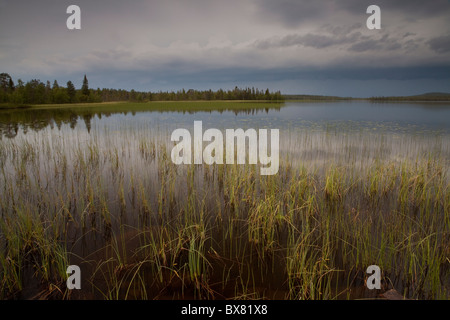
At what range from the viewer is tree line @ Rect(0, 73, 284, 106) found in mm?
58891

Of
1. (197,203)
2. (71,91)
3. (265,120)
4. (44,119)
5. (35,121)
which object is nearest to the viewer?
(197,203)

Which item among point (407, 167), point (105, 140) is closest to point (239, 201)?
point (407, 167)

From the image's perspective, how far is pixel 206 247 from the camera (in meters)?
4.58

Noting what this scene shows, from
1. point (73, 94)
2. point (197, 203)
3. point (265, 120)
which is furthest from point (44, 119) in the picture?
point (73, 94)

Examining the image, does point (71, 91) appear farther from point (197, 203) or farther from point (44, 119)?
point (197, 203)

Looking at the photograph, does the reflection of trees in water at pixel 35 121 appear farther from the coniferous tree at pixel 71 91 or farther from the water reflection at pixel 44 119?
the coniferous tree at pixel 71 91

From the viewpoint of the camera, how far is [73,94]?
69188mm

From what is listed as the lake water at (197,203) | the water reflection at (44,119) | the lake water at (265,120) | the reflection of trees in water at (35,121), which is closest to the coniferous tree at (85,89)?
the water reflection at (44,119)

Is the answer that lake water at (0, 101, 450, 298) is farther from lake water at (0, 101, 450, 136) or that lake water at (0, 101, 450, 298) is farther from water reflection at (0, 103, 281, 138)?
water reflection at (0, 103, 281, 138)

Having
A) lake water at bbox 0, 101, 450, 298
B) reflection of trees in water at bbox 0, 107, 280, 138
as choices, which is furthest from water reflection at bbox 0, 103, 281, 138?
lake water at bbox 0, 101, 450, 298

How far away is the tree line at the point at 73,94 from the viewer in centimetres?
5889

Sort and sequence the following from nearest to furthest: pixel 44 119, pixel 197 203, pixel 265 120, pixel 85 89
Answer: pixel 197 203 < pixel 265 120 < pixel 44 119 < pixel 85 89
